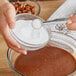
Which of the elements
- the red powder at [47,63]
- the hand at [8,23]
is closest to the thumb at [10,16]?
the hand at [8,23]

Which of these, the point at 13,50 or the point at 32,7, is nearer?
the point at 13,50

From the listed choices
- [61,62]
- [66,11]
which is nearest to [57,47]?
[61,62]

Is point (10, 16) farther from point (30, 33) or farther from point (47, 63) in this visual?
point (47, 63)

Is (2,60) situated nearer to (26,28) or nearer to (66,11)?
(26,28)

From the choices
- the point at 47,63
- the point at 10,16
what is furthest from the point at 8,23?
the point at 47,63

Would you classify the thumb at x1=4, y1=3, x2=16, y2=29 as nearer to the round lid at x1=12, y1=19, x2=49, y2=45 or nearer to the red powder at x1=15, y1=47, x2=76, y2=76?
the round lid at x1=12, y1=19, x2=49, y2=45

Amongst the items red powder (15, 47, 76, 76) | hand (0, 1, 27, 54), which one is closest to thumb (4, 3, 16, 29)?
hand (0, 1, 27, 54)

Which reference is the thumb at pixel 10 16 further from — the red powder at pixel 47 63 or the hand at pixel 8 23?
the red powder at pixel 47 63
